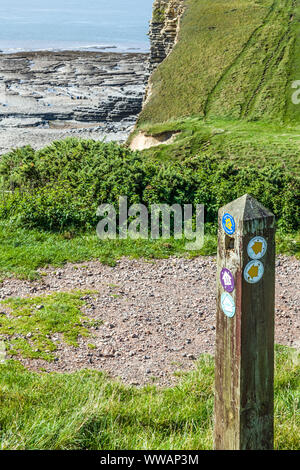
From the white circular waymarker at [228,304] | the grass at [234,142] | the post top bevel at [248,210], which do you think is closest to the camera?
the post top bevel at [248,210]

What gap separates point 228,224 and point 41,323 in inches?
236

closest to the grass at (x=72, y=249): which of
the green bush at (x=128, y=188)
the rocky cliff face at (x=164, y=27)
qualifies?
the green bush at (x=128, y=188)

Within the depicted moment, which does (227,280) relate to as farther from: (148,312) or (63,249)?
(63,249)

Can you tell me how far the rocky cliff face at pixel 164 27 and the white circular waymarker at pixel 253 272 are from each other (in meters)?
34.6

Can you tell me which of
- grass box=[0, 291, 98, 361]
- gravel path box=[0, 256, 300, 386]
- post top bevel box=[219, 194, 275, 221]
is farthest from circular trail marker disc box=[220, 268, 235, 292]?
grass box=[0, 291, 98, 361]

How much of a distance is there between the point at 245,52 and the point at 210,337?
1023 inches

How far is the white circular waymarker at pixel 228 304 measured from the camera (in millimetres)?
3344

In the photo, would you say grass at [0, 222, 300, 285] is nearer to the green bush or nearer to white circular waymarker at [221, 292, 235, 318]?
the green bush

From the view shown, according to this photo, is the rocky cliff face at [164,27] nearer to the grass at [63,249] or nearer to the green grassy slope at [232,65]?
the green grassy slope at [232,65]

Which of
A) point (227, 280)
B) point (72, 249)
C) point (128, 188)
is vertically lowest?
point (72, 249)

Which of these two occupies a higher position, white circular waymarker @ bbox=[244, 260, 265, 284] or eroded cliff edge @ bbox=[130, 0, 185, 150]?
eroded cliff edge @ bbox=[130, 0, 185, 150]

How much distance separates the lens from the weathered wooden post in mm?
3273

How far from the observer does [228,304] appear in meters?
3.37

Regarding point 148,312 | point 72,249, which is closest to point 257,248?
point 148,312
